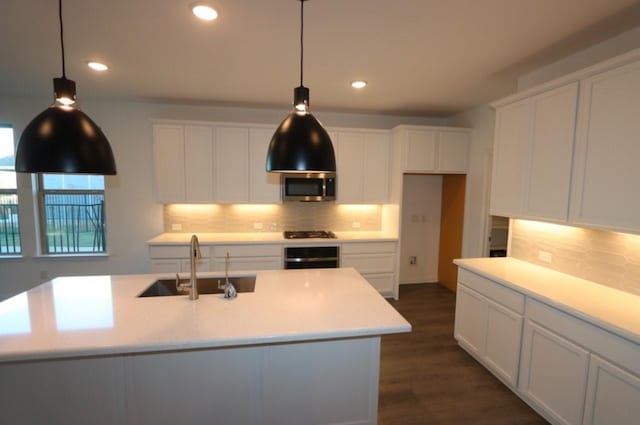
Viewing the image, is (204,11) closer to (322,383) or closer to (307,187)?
(322,383)

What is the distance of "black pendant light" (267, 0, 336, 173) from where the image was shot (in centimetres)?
156

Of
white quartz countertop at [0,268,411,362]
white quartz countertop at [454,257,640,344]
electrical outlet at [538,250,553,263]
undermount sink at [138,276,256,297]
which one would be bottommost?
undermount sink at [138,276,256,297]

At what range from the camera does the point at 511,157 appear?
8.82 ft

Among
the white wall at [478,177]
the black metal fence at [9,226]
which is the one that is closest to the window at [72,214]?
the black metal fence at [9,226]

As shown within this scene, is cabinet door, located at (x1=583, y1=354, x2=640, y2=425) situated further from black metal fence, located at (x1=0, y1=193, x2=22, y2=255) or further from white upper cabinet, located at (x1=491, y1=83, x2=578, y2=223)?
black metal fence, located at (x1=0, y1=193, x2=22, y2=255)

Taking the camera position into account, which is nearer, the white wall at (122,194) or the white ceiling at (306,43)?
the white ceiling at (306,43)

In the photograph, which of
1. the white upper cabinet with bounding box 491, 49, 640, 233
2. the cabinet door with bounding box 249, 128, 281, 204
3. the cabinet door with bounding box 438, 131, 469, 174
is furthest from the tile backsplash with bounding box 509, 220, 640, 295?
the cabinet door with bounding box 249, 128, 281, 204

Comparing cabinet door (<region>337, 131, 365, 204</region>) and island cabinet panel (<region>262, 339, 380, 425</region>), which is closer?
island cabinet panel (<region>262, 339, 380, 425</region>)

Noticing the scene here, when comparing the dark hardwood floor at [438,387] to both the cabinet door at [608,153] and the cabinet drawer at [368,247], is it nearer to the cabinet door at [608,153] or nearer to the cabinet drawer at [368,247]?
the cabinet drawer at [368,247]

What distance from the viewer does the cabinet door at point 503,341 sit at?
2.27 m

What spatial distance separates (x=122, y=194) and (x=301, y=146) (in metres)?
3.57

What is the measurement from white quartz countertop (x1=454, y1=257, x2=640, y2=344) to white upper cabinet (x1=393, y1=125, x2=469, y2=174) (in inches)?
66.3

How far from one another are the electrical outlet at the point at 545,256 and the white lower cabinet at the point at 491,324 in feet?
1.97

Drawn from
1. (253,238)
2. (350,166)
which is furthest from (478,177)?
Result: (253,238)
